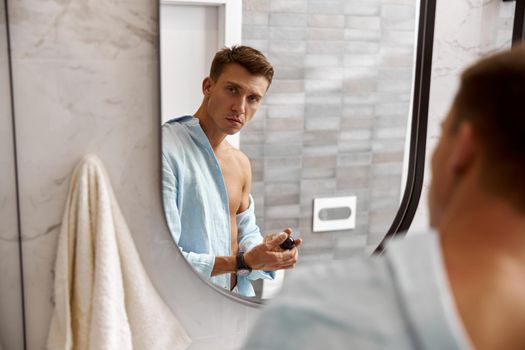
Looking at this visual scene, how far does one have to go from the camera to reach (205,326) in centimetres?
117

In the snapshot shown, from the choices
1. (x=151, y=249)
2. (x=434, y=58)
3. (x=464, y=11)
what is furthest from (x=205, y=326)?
(x=464, y=11)

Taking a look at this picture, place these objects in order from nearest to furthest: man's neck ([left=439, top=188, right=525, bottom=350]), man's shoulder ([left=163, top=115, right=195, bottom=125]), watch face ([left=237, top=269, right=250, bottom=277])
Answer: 1. man's neck ([left=439, top=188, right=525, bottom=350])
2. man's shoulder ([left=163, top=115, right=195, bottom=125])
3. watch face ([left=237, top=269, right=250, bottom=277])

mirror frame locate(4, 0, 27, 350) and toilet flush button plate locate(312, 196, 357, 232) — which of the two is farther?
toilet flush button plate locate(312, 196, 357, 232)

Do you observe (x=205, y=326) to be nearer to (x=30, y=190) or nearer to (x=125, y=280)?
(x=125, y=280)

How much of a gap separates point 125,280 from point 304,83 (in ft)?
1.53

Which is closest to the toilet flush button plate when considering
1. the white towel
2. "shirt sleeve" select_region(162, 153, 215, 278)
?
"shirt sleeve" select_region(162, 153, 215, 278)

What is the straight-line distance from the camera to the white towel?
3.28ft

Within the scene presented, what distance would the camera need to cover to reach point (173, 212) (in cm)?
108

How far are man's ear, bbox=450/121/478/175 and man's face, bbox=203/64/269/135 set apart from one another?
58 cm

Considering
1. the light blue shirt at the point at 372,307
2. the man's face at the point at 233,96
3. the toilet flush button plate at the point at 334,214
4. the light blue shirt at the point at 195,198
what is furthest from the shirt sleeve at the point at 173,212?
the light blue shirt at the point at 372,307

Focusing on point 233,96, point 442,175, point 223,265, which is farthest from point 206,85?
point 442,175

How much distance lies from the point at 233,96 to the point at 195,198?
0.19 meters

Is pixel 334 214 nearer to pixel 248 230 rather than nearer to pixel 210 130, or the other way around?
pixel 248 230

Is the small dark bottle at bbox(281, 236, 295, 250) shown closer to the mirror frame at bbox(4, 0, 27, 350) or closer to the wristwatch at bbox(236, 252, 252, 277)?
the wristwatch at bbox(236, 252, 252, 277)
